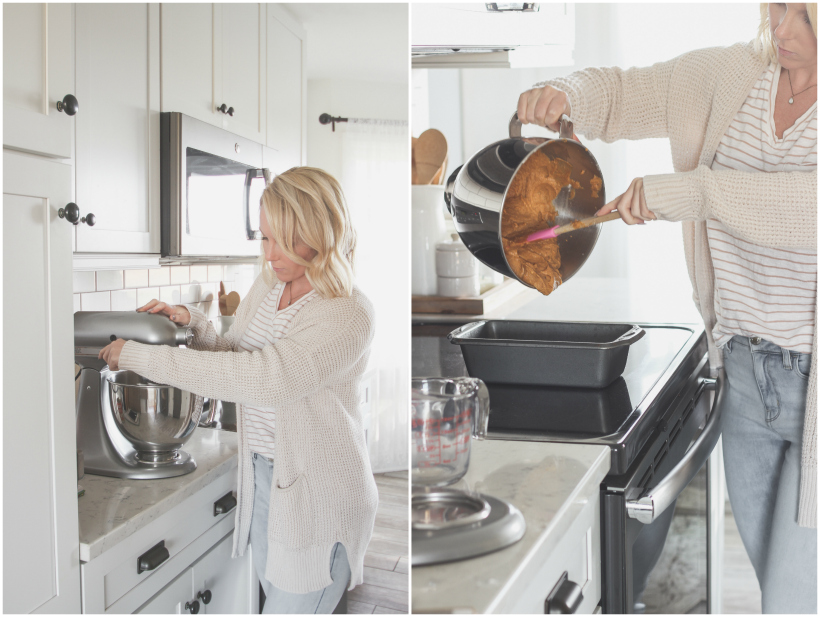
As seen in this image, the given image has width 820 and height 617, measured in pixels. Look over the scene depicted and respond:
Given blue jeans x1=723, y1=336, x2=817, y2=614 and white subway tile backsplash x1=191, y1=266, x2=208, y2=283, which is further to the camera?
white subway tile backsplash x1=191, y1=266, x2=208, y2=283

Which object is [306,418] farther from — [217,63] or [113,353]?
[217,63]

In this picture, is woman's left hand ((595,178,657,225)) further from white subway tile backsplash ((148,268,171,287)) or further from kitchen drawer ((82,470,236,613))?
white subway tile backsplash ((148,268,171,287))

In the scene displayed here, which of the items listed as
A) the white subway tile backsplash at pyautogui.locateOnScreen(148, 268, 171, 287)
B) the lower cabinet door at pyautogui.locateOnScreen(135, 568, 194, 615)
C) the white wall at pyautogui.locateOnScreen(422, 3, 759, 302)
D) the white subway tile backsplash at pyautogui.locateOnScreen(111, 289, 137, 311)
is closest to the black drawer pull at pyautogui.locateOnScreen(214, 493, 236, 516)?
the lower cabinet door at pyautogui.locateOnScreen(135, 568, 194, 615)

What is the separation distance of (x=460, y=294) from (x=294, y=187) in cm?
53

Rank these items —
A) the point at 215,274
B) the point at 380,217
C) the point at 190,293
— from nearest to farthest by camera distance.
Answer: the point at 190,293 < the point at 215,274 < the point at 380,217

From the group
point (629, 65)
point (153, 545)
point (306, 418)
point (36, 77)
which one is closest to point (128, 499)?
point (153, 545)

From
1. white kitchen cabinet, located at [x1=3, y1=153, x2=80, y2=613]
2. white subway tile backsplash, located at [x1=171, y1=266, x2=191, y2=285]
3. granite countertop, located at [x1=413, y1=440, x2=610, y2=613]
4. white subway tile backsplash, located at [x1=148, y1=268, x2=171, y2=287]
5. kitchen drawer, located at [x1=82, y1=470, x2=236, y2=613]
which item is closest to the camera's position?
granite countertop, located at [x1=413, y1=440, x2=610, y2=613]

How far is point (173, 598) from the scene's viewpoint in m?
1.22

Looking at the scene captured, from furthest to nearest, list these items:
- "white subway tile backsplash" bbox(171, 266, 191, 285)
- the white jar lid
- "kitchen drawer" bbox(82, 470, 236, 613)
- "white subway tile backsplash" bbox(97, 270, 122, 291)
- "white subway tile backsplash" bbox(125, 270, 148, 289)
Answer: "white subway tile backsplash" bbox(171, 266, 191, 285), "white subway tile backsplash" bbox(125, 270, 148, 289), "white subway tile backsplash" bbox(97, 270, 122, 291), the white jar lid, "kitchen drawer" bbox(82, 470, 236, 613)

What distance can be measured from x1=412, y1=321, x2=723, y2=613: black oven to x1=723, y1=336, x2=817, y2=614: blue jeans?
5 centimetres

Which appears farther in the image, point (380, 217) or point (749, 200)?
point (380, 217)

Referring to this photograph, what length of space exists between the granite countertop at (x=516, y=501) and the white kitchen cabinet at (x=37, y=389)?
500 millimetres

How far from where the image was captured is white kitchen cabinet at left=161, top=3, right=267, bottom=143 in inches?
59.5

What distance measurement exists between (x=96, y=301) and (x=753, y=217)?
1.40 metres
